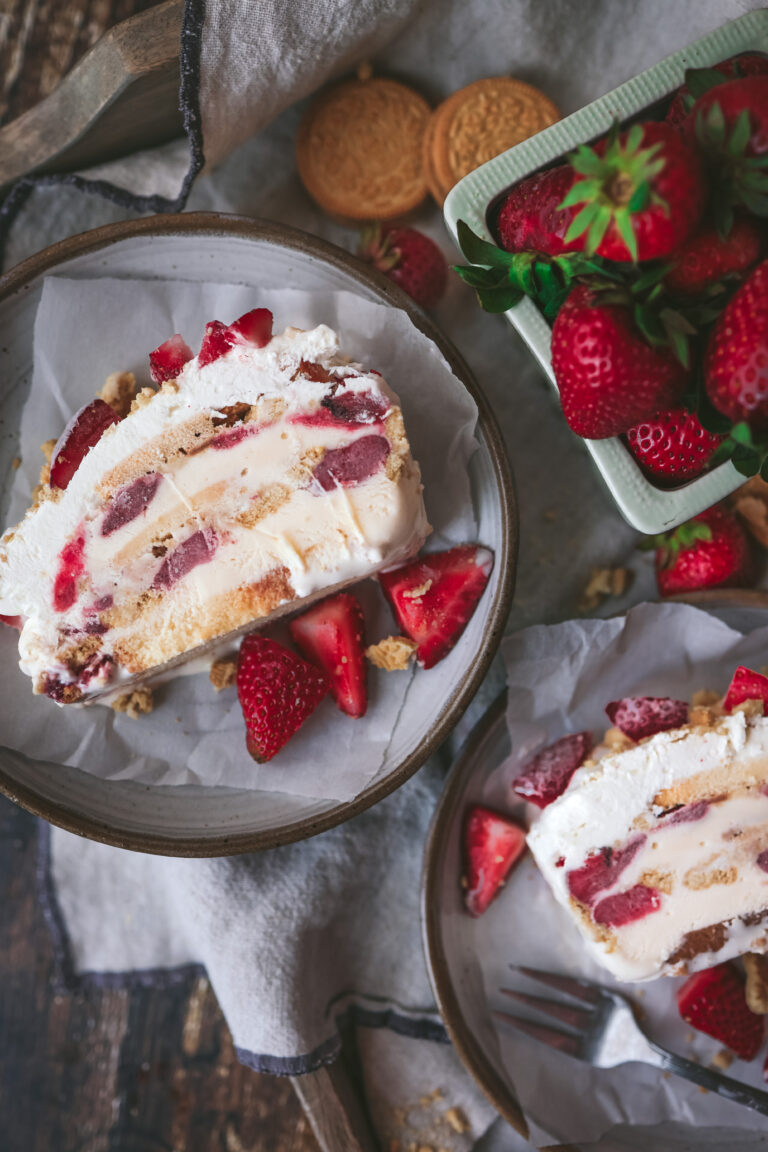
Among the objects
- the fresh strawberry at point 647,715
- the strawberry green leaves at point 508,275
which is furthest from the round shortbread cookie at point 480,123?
the fresh strawberry at point 647,715

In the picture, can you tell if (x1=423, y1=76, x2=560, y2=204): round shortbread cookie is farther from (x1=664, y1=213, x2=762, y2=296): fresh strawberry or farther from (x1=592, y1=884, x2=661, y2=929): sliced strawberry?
(x1=592, y1=884, x2=661, y2=929): sliced strawberry

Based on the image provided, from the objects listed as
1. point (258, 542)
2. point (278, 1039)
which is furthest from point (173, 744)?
point (278, 1039)

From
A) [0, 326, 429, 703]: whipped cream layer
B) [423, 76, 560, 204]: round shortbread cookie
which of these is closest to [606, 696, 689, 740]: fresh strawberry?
[0, 326, 429, 703]: whipped cream layer

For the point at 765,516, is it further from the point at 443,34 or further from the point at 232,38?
the point at 232,38

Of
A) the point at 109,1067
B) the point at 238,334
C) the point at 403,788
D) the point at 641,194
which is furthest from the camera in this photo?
the point at 109,1067

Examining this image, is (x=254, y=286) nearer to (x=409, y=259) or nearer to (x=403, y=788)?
(x=409, y=259)

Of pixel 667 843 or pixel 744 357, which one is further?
pixel 667 843

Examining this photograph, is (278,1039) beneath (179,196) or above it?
beneath

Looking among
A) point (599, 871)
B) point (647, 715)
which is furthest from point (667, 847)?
point (647, 715)
